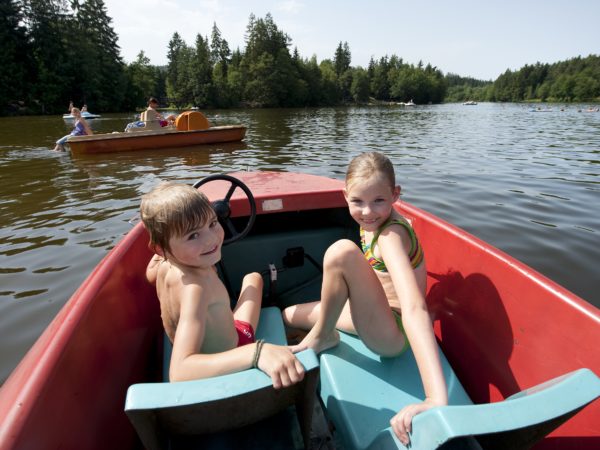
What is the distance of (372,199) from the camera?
1654 millimetres

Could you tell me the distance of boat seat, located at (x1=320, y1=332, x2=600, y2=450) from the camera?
2.53 feet

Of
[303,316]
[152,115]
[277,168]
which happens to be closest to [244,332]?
[303,316]

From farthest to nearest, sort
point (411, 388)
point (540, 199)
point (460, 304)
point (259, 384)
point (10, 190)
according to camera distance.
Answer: point (10, 190) → point (540, 199) → point (460, 304) → point (411, 388) → point (259, 384)

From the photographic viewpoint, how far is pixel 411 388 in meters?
1.59

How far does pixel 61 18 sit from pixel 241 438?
52.9 meters

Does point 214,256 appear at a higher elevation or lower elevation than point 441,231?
higher

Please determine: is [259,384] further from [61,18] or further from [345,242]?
[61,18]

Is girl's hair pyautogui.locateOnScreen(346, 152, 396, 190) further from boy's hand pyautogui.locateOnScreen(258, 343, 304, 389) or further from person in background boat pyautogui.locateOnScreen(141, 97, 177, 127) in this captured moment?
person in background boat pyautogui.locateOnScreen(141, 97, 177, 127)

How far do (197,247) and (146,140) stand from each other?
1095cm

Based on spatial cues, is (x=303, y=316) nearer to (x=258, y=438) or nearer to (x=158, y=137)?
(x=258, y=438)

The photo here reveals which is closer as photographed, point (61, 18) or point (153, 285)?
point (153, 285)

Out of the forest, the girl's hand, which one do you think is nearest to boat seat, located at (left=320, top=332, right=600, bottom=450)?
the girl's hand

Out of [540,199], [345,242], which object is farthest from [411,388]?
[540,199]

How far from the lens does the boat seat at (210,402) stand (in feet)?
2.77
